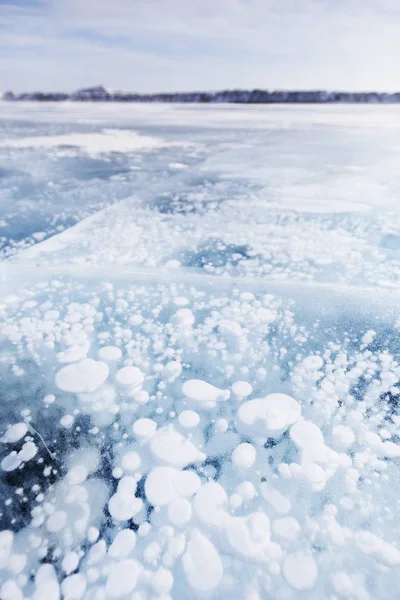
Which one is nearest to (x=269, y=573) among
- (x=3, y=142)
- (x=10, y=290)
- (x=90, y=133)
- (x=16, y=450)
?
(x=16, y=450)

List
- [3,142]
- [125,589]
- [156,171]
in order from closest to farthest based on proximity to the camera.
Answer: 1. [125,589]
2. [156,171]
3. [3,142]

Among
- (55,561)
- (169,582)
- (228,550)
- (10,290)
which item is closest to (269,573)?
(228,550)

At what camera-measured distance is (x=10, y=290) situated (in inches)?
71.3

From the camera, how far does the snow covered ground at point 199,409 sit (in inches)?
32.4

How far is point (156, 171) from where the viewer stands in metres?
4.39

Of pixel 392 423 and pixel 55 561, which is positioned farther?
pixel 392 423

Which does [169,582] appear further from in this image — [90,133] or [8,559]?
[90,133]

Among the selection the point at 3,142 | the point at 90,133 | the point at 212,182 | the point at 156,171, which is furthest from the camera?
the point at 90,133

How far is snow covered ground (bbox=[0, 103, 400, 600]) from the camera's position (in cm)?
82

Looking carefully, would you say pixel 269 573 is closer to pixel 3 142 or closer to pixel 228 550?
pixel 228 550

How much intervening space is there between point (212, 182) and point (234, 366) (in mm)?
2950

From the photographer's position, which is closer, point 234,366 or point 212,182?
point 234,366

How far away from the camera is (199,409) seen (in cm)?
119

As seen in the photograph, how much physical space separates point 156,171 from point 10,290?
297 cm
